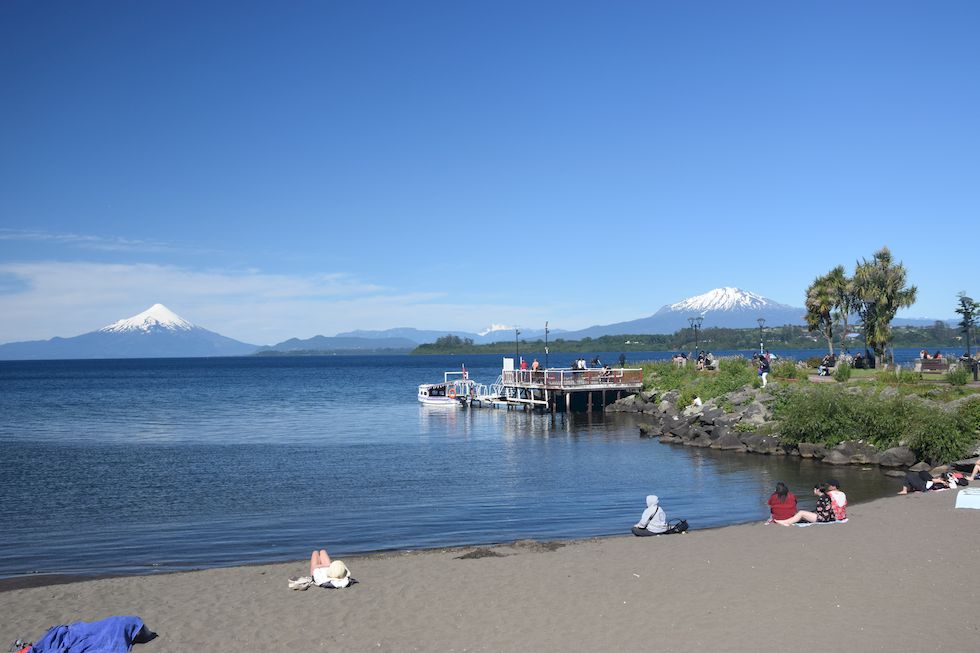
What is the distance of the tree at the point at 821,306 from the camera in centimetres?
5778

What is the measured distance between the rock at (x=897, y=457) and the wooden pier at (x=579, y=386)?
26406mm

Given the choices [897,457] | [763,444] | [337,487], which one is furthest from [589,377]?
[337,487]

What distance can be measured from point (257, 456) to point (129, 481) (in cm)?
738

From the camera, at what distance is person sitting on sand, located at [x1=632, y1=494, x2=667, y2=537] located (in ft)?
57.4

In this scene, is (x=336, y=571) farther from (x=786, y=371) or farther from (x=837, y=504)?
(x=786, y=371)

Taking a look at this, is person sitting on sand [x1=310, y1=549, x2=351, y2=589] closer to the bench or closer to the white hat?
the white hat

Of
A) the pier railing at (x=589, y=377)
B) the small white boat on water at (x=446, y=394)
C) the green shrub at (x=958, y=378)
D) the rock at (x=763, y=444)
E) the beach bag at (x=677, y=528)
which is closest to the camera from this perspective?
the beach bag at (x=677, y=528)

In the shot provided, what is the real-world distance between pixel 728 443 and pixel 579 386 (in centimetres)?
2017

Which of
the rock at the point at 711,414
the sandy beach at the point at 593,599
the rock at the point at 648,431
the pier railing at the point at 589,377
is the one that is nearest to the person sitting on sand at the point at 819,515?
the sandy beach at the point at 593,599

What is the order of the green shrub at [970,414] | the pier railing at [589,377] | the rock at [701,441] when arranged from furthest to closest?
the pier railing at [589,377] < the rock at [701,441] < the green shrub at [970,414]

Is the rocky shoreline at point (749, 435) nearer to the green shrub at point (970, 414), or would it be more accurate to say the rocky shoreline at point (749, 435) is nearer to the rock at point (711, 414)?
the rock at point (711, 414)

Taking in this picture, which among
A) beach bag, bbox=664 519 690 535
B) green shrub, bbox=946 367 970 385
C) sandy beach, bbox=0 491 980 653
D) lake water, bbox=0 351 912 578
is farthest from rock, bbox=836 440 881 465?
beach bag, bbox=664 519 690 535

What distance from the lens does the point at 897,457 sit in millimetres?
26594

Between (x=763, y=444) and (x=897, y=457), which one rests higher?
(x=897, y=457)
